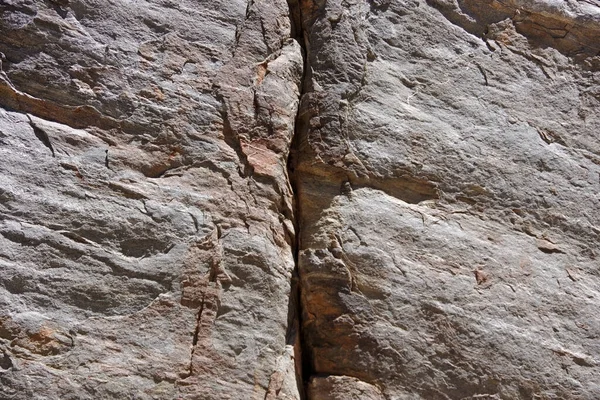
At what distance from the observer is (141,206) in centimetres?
208

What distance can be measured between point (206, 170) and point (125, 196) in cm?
25

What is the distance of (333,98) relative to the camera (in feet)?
8.20

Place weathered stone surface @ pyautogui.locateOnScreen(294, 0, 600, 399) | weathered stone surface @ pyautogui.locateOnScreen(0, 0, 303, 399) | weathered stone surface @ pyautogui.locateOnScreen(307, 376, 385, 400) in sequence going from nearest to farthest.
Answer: weathered stone surface @ pyautogui.locateOnScreen(0, 0, 303, 399)
weathered stone surface @ pyautogui.locateOnScreen(307, 376, 385, 400)
weathered stone surface @ pyautogui.locateOnScreen(294, 0, 600, 399)

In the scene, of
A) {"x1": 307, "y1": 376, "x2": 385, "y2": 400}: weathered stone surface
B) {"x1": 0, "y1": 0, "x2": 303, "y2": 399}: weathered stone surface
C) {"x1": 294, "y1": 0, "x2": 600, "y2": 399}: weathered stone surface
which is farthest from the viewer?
{"x1": 294, "y1": 0, "x2": 600, "y2": 399}: weathered stone surface

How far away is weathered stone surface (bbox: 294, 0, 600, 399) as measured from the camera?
2262 millimetres

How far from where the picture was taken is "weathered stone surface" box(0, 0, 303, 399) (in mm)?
1896

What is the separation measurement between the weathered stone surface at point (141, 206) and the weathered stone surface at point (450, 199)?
0.55 ft

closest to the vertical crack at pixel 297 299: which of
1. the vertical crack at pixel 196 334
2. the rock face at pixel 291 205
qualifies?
the rock face at pixel 291 205

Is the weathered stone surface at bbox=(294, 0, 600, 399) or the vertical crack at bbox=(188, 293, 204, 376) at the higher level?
the weathered stone surface at bbox=(294, 0, 600, 399)

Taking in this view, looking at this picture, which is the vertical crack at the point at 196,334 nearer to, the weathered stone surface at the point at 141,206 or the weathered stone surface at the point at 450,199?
the weathered stone surface at the point at 141,206

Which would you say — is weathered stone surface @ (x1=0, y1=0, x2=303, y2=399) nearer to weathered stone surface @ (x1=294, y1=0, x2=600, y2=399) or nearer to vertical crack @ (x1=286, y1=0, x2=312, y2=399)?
vertical crack @ (x1=286, y1=0, x2=312, y2=399)

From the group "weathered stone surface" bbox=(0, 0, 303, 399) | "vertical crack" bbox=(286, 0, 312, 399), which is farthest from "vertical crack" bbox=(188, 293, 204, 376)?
"vertical crack" bbox=(286, 0, 312, 399)

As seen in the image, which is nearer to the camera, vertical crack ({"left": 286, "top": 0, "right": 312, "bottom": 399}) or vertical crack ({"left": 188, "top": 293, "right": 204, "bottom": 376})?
vertical crack ({"left": 188, "top": 293, "right": 204, "bottom": 376})

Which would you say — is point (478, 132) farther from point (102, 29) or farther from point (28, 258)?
point (28, 258)
